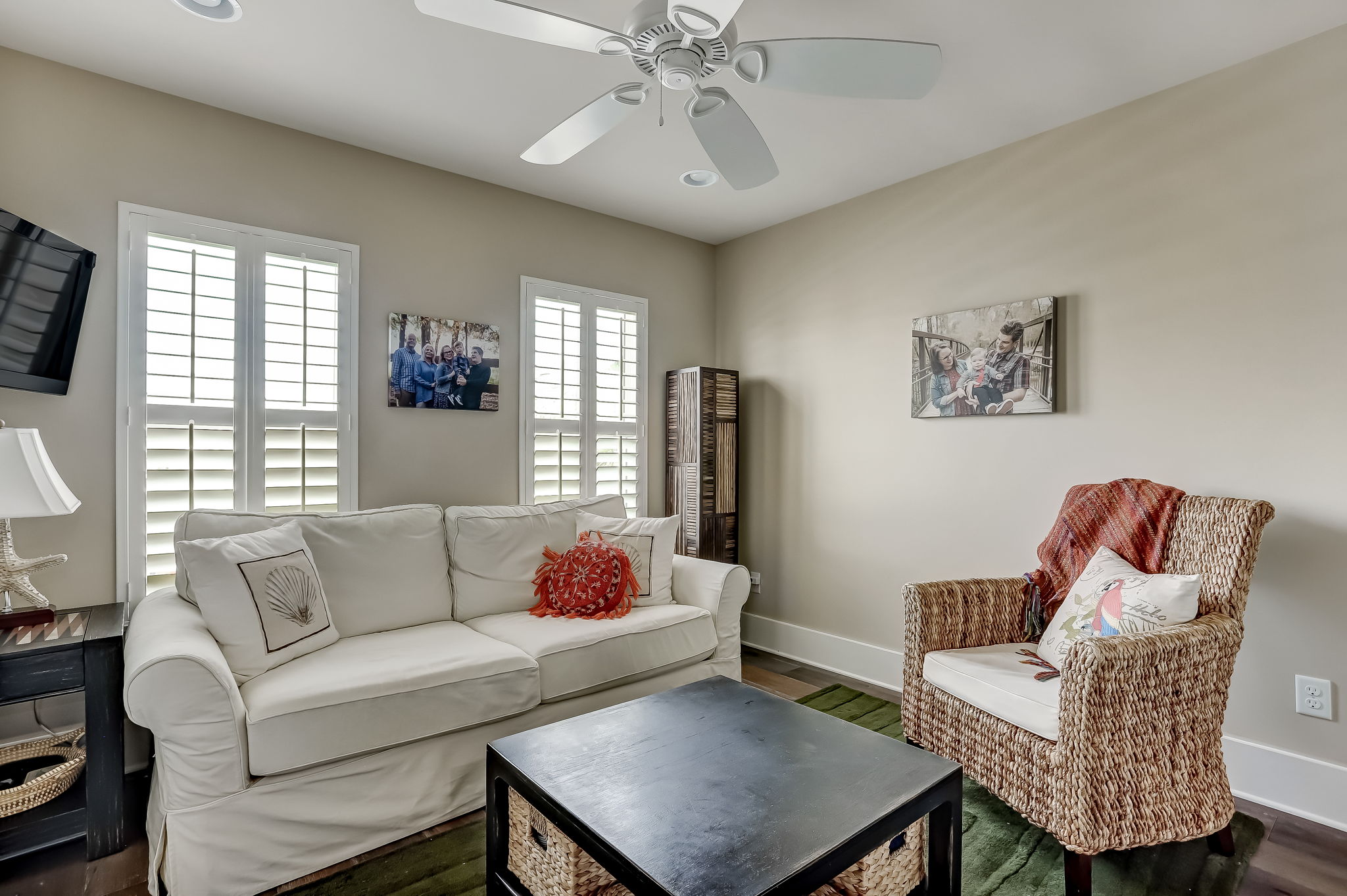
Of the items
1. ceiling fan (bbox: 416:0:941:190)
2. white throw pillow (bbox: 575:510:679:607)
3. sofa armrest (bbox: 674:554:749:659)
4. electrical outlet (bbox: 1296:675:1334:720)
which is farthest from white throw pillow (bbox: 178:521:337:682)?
electrical outlet (bbox: 1296:675:1334:720)

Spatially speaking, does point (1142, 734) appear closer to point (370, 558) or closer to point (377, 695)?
point (377, 695)

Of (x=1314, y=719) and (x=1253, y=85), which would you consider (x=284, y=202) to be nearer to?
(x=1253, y=85)

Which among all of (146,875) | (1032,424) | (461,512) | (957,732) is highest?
(1032,424)

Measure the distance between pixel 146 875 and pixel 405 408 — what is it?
1822 millimetres

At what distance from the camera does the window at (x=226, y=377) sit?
7.99ft

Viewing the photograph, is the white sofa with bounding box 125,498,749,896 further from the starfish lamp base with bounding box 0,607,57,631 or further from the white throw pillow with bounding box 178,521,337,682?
the starfish lamp base with bounding box 0,607,57,631

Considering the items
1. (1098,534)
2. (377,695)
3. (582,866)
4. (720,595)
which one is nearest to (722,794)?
(582,866)

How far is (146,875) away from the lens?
1.86m

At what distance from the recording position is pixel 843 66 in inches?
64.7

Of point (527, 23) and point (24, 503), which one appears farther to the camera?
point (24, 503)

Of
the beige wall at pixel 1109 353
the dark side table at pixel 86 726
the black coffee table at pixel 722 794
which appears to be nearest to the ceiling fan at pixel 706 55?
the beige wall at pixel 1109 353

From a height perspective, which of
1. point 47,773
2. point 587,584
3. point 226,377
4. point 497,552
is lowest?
point 47,773

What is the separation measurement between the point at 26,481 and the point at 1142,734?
3053 millimetres

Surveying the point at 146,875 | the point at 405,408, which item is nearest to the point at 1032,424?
the point at 405,408
